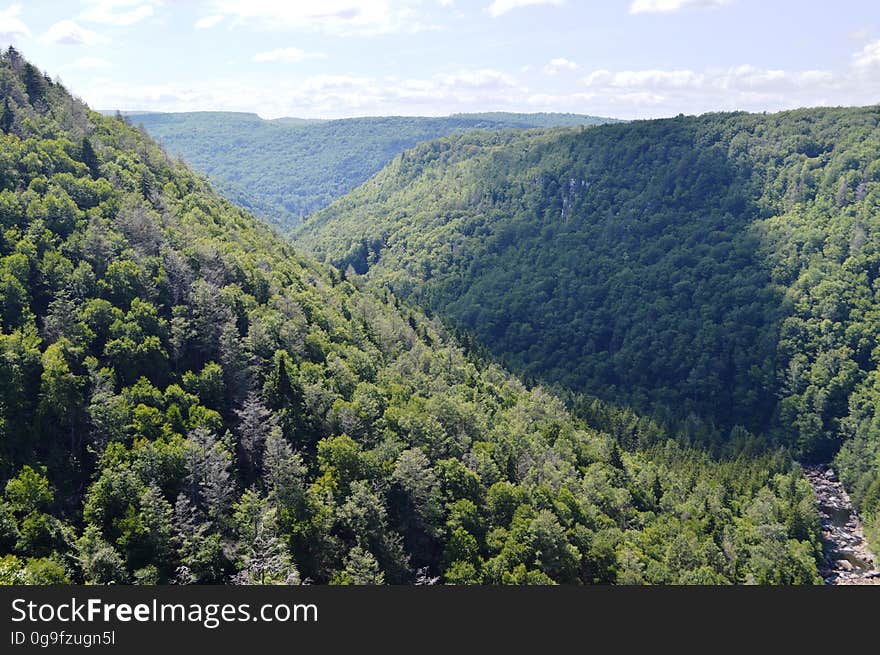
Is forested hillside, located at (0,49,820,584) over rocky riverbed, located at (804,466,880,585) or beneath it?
over

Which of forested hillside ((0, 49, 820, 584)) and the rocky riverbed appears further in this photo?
the rocky riverbed

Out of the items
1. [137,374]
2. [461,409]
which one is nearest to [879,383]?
[461,409]

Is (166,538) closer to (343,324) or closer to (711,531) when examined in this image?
(343,324)

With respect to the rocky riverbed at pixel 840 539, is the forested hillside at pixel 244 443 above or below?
above

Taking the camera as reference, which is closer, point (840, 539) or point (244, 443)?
point (244, 443)

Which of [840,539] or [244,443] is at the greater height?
[244,443]
